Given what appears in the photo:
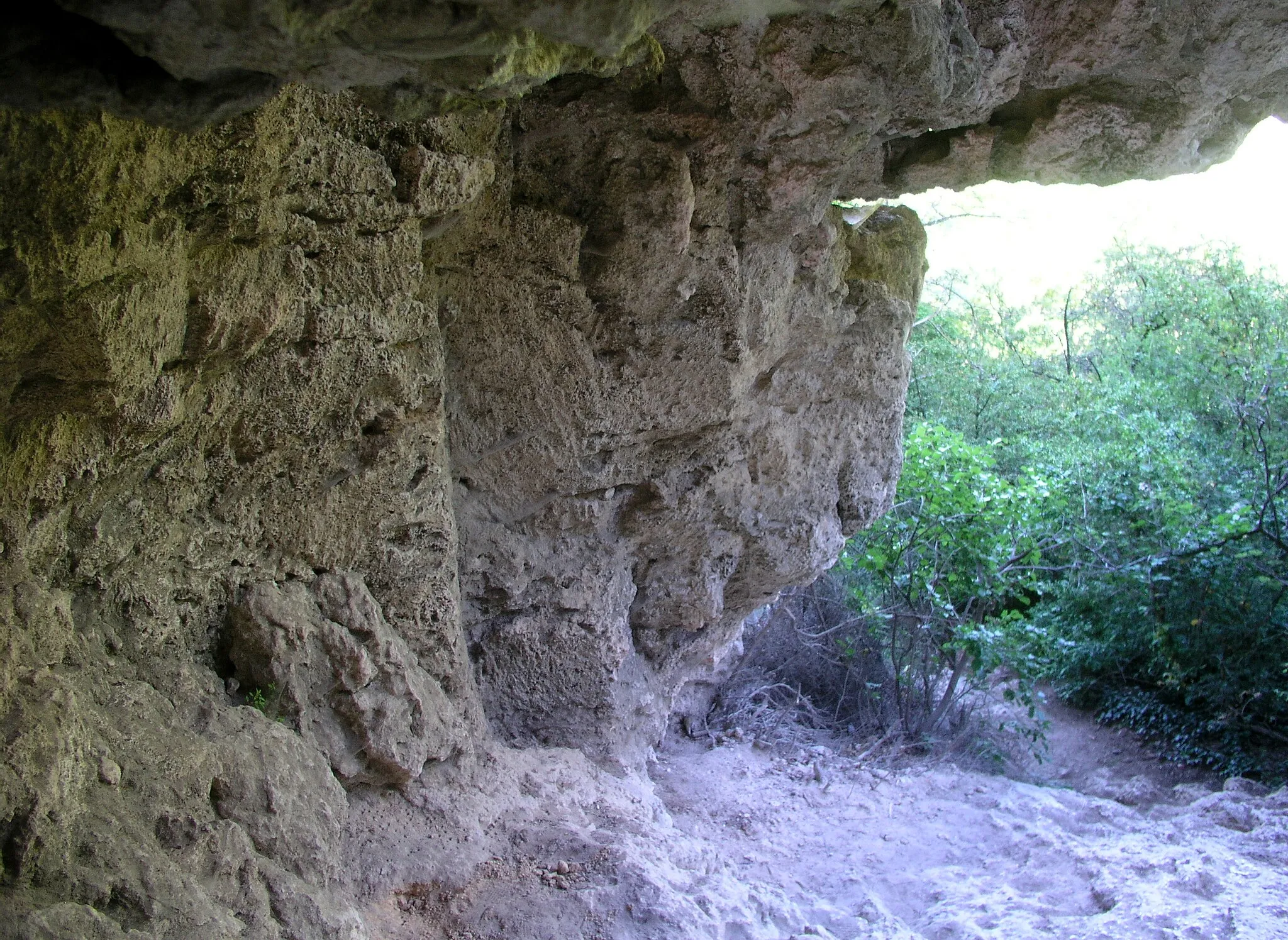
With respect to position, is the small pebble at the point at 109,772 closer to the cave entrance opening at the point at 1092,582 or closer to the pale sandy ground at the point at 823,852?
the pale sandy ground at the point at 823,852

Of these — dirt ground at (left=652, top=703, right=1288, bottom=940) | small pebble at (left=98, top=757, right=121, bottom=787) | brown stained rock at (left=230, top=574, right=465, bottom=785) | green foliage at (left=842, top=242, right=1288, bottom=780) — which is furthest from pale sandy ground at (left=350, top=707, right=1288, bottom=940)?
small pebble at (left=98, top=757, right=121, bottom=787)

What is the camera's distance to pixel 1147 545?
25.7 feet

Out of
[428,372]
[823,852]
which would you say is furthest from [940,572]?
[428,372]

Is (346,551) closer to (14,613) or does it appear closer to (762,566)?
(14,613)

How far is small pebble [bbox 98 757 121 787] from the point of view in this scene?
221 centimetres

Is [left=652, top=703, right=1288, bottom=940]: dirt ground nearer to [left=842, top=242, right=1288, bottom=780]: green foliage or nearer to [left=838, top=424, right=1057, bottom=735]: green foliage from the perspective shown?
[left=838, top=424, right=1057, bottom=735]: green foliage

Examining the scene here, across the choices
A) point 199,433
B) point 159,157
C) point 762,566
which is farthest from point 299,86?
point 762,566

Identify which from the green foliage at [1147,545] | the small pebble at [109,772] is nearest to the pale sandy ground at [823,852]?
the green foliage at [1147,545]

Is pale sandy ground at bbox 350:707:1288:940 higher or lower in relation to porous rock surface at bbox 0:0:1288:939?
lower

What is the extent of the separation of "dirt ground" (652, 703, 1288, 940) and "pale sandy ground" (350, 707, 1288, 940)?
13 mm

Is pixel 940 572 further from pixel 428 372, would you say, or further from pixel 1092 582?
pixel 428 372

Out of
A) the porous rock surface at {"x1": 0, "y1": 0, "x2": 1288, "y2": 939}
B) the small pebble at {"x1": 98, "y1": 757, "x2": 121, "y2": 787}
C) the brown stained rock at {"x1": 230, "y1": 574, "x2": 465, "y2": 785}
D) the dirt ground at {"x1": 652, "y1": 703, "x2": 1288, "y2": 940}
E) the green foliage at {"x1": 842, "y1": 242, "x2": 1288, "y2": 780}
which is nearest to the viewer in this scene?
the porous rock surface at {"x1": 0, "y1": 0, "x2": 1288, "y2": 939}

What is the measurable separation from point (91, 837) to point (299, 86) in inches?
63.8

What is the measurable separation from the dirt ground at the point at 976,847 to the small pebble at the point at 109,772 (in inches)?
93.0
